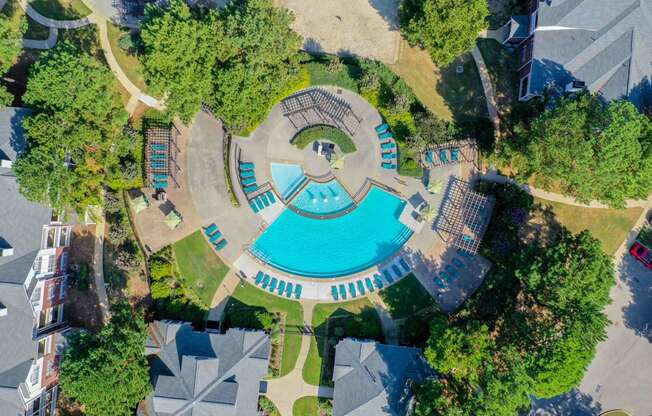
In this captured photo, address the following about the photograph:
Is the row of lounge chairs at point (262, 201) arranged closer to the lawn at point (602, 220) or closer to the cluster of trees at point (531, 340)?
the cluster of trees at point (531, 340)

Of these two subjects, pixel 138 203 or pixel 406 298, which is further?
pixel 406 298

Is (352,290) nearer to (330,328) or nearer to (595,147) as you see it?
(330,328)

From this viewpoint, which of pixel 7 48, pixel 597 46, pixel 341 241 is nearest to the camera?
pixel 7 48

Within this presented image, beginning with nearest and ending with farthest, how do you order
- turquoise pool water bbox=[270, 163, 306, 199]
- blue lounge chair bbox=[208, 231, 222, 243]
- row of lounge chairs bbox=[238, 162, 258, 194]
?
blue lounge chair bbox=[208, 231, 222, 243] → row of lounge chairs bbox=[238, 162, 258, 194] → turquoise pool water bbox=[270, 163, 306, 199]

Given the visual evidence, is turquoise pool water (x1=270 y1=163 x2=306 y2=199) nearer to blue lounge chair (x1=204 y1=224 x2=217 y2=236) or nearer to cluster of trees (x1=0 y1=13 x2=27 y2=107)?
blue lounge chair (x1=204 y1=224 x2=217 y2=236)

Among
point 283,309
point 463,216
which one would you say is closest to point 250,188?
point 283,309

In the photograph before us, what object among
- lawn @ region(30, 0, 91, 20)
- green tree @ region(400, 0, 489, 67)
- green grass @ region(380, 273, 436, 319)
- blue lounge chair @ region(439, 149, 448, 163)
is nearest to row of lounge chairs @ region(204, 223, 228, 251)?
green grass @ region(380, 273, 436, 319)

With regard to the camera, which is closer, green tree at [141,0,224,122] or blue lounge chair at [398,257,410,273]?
green tree at [141,0,224,122]
